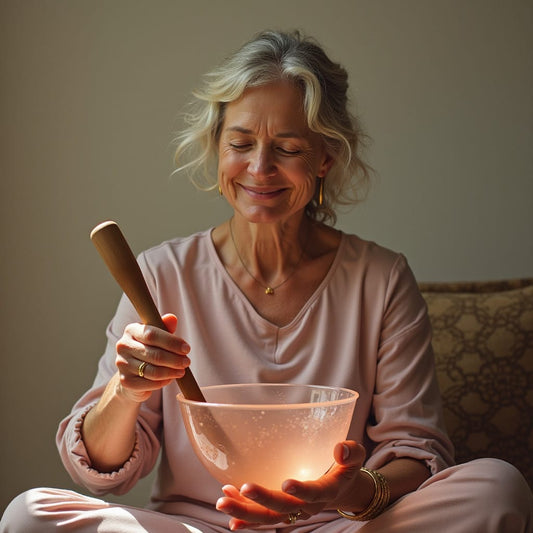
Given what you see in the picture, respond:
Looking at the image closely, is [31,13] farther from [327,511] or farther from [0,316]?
[327,511]

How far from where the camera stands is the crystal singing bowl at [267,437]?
3.73ft

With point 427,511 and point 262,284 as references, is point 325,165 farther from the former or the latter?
point 427,511

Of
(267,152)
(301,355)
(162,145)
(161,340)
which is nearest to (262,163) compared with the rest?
(267,152)

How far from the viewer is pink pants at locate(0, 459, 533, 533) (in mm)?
1303

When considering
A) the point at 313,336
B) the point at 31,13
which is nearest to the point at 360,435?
the point at 313,336

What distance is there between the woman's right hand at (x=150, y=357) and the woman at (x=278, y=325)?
8 centimetres

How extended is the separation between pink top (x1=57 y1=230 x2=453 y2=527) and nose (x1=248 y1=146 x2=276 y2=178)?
0.87ft

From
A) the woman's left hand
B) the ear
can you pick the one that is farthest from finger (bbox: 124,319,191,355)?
the ear

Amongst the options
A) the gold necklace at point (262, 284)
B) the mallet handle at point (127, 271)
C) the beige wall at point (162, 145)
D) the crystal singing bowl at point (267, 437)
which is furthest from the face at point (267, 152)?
the beige wall at point (162, 145)

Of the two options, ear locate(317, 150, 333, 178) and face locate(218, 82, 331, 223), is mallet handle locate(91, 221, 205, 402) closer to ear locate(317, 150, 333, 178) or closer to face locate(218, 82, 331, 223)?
face locate(218, 82, 331, 223)

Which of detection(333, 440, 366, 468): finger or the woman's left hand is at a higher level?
detection(333, 440, 366, 468): finger

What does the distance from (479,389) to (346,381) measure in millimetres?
526

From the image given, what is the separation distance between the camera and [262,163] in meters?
1.61

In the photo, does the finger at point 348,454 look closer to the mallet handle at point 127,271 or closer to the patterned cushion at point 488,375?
the mallet handle at point 127,271
